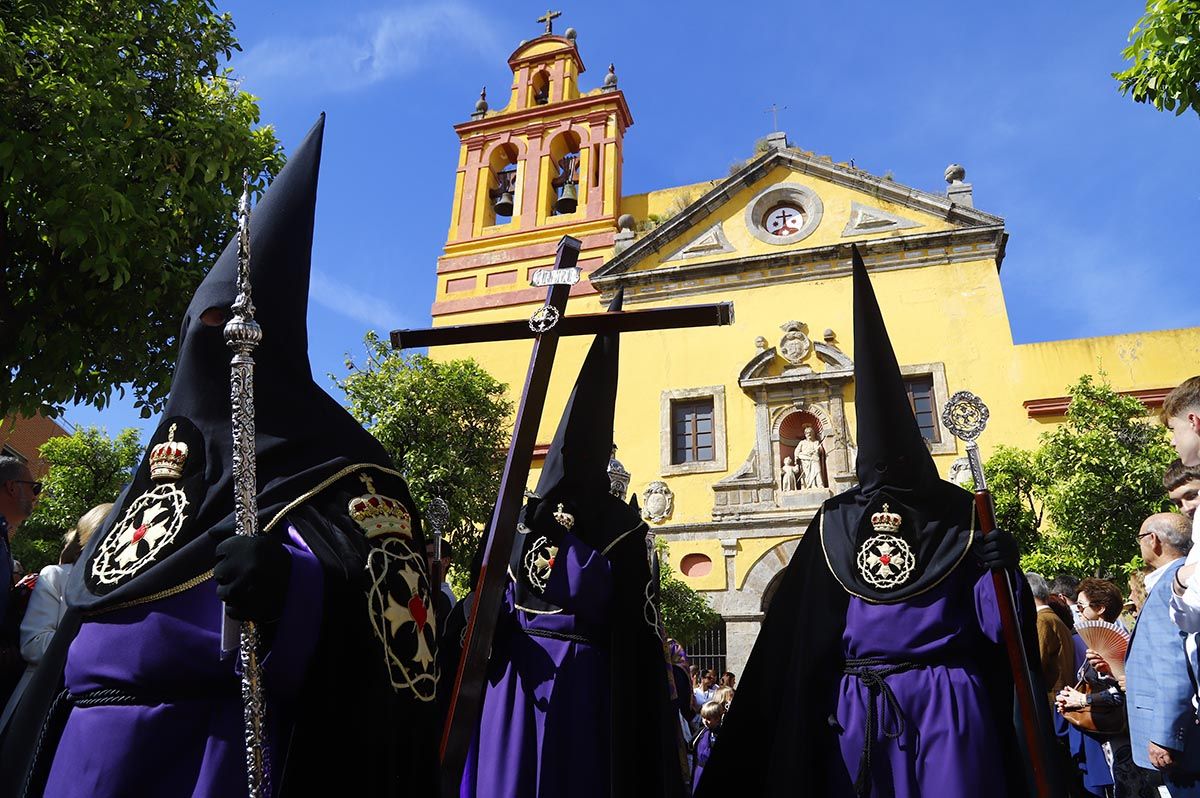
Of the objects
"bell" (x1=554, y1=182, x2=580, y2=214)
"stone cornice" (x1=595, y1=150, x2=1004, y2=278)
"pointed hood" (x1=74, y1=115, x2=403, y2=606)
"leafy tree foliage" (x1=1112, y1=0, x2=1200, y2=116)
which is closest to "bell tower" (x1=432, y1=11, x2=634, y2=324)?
"bell" (x1=554, y1=182, x2=580, y2=214)

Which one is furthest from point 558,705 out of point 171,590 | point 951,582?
point 171,590

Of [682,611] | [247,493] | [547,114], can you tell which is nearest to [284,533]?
[247,493]

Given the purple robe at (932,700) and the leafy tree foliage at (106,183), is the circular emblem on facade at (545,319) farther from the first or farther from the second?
the leafy tree foliage at (106,183)

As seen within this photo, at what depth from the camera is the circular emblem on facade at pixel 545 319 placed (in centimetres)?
347

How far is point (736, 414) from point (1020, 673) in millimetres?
14098

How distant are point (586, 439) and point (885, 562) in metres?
1.67

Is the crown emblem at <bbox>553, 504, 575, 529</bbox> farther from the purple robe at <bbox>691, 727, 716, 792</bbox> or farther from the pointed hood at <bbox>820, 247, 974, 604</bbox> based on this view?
the purple robe at <bbox>691, 727, 716, 792</bbox>

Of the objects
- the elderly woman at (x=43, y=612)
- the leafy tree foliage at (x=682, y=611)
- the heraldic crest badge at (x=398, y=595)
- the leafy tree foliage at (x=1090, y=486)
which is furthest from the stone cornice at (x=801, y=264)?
the heraldic crest badge at (x=398, y=595)

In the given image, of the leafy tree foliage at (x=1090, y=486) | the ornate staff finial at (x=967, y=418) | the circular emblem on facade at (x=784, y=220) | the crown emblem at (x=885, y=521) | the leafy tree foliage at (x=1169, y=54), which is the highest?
the circular emblem on facade at (x=784, y=220)

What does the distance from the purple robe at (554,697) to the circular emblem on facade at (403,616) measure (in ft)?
6.71

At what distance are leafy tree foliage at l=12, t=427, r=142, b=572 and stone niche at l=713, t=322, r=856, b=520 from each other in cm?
1230

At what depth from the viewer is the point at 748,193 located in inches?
765

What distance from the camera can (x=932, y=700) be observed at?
12.2 ft

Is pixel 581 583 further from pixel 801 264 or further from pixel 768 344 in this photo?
pixel 801 264
